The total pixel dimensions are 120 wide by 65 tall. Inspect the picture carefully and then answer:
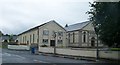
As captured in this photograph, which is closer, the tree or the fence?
the tree

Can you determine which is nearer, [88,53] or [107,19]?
[107,19]

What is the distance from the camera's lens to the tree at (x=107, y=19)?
77.1ft

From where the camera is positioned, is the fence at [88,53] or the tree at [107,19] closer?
the tree at [107,19]

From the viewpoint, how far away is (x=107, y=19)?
24.4 metres

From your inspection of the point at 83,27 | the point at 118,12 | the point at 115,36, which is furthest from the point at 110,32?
the point at 83,27

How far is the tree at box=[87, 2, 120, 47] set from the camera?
23.5 meters

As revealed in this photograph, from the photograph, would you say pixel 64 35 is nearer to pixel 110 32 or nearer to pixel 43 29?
pixel 43 29

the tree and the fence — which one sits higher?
the tree

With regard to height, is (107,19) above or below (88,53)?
above

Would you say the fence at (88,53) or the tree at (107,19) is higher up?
the tree at (107,19)

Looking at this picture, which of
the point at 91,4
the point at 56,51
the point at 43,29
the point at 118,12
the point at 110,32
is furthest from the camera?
the point at 43,29

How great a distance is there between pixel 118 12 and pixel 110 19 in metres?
1.07

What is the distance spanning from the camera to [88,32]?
7169 cm

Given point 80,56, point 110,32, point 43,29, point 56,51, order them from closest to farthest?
point 110,32 → point 80,56 → point 56,51 → point 43,29
